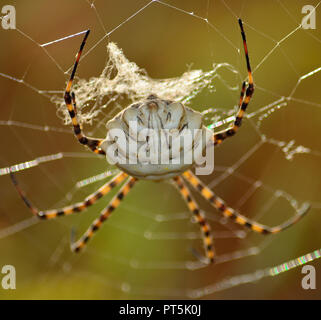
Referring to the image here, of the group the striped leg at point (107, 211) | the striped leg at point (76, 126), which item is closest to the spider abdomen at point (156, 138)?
the striped leg at point (76, 126)

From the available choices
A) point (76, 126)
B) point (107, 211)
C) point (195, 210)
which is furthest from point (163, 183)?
point (76, 126)

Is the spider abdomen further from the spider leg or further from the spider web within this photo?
the spider leg

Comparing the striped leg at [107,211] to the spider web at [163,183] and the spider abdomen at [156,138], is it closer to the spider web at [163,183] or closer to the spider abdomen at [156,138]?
the spider web at [163,183]

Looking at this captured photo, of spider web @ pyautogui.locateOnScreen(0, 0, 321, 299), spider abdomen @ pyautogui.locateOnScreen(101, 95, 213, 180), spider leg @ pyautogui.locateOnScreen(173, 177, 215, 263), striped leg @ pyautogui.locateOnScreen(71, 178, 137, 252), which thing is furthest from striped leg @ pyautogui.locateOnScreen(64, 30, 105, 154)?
spider leg @ pyautogui.locateOnScreen(173, 177, 215, 263)

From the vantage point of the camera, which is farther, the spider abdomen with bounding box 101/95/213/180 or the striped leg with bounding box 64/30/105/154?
the striped leg with bounding box 64/30/105/154

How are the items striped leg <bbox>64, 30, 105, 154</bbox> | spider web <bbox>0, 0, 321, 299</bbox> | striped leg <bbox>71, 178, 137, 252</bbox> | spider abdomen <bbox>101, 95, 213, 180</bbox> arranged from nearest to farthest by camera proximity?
spider abdomen <bbox>101, 95, 213, 180</bbox>, striped leg <bbox>64, 30, 105, 154</bbox>, spider web <bbox>0, 0, 321, 299</bbox>, striped leg <bbox>71, 178, 137, 252</bbox>

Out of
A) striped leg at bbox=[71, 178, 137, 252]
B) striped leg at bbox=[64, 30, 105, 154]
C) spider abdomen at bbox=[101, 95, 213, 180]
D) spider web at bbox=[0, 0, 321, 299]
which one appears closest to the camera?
spider abdomen at bbox=[101, 95, 213, 180]
